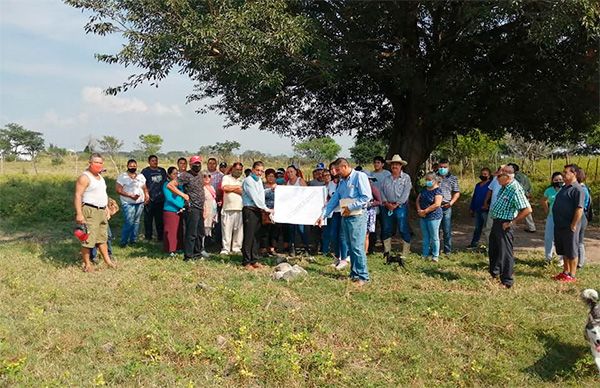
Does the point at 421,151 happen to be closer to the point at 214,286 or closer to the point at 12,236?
the point at 214,286

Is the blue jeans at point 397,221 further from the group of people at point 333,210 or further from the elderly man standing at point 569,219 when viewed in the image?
the elderly man standing at point 569,219

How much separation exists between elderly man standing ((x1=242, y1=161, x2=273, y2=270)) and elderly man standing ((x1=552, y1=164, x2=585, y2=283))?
14.7ft

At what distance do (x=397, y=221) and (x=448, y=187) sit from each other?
1.11 metres

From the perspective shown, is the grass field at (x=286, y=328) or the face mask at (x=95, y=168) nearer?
the grass field at (x=286, y=328)

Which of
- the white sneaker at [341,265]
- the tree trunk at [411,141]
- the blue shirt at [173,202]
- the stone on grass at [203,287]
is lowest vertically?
the stone on grass at [203,287]

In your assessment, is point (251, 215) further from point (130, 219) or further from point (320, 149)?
point (320, 149)

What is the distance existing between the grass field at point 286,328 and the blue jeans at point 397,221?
1.24 metres

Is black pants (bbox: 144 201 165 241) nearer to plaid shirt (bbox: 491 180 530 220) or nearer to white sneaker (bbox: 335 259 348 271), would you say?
white sneaker (bbox: 335 259 348 271)

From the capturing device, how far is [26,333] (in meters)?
5.05

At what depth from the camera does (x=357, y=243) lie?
6863mm

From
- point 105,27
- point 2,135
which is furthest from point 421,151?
point 2,135

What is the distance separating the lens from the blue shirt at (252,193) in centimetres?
793

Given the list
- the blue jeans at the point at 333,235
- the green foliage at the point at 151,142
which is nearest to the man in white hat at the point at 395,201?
the blue jeans at the point at 333,235

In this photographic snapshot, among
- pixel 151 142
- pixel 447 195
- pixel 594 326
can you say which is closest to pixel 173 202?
pixel 447 195
